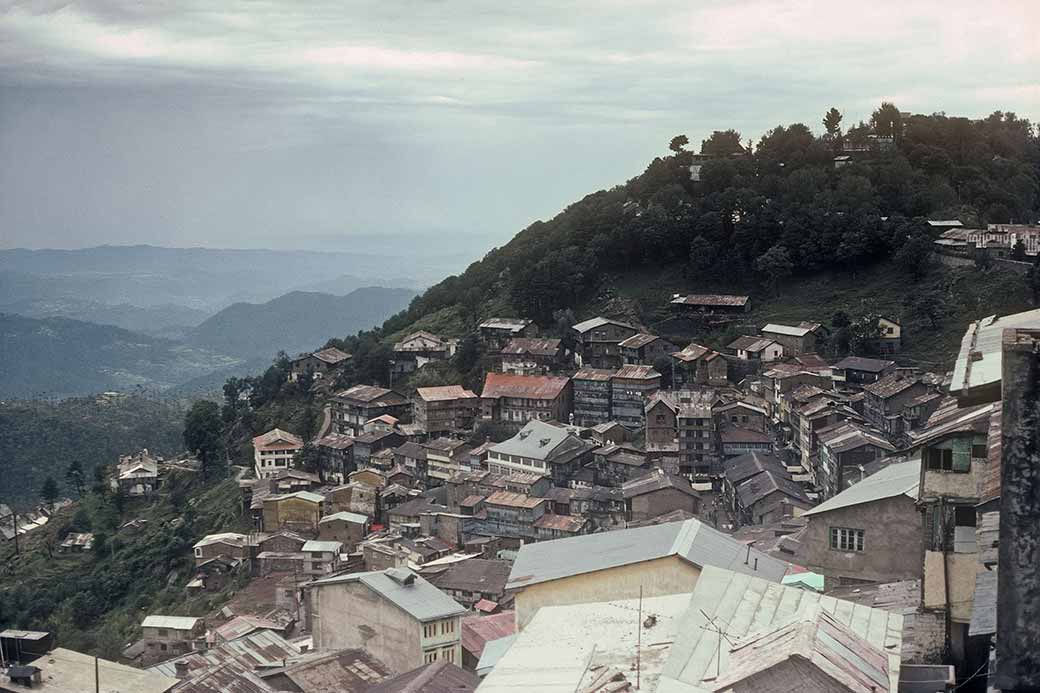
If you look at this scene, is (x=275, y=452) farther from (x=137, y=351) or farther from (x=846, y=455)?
(x=137, y=351)

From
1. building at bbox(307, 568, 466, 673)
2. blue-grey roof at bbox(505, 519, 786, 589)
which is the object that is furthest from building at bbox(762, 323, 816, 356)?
blue-grey roof at bbox(505, 519, 786, 589)

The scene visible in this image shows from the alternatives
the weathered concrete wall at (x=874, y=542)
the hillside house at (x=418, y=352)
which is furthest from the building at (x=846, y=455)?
the hillside house at (x=418, y=352)

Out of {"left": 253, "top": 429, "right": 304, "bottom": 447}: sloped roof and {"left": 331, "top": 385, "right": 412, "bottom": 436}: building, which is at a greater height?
{"left": 331, "top": 385, "right": 412, "bottom": 436}: building

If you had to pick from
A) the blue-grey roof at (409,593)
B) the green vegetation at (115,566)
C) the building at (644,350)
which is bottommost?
the green vegetation at (115,566)

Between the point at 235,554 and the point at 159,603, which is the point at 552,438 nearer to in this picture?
the point at 235,554

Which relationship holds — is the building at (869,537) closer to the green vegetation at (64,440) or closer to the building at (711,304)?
the building at (711,304)

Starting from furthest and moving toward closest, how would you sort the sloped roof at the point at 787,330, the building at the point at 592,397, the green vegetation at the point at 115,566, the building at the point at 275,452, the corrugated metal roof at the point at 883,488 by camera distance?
1. the building at the point at 275,452
2. the building at the point at 592,397
3. the sloped roof at the point at 787,330
4. the green vegetation at the point at 115,566
5. the corrugated metal roof at the point at 883,488

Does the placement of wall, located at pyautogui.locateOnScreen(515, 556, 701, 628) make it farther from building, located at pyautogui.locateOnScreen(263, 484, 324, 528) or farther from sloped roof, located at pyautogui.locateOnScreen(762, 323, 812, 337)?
sloped roof, located at pyautogui.locateOnScreen(762, 323, 812, 337)
